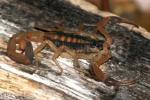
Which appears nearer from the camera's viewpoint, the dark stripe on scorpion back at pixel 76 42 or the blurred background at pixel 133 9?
the dark stripe on scorpion back at pixel 76 42

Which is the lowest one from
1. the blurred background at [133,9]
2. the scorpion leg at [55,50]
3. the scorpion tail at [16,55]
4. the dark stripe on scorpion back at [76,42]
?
the scorpion tail at [16,55]

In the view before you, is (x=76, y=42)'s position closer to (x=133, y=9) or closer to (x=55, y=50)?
(x=55, y=50)

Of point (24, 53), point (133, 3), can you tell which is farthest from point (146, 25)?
point (24, 53)

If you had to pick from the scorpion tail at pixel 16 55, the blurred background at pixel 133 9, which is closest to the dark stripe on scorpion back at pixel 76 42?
the scorpion tail at pixel 16 55

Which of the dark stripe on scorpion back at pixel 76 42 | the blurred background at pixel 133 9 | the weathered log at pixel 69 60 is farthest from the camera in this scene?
the blurred background at pixel 133 9

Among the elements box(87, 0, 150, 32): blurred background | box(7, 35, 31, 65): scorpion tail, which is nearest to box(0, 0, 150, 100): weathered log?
box(7, 35, 31, 65): scorpion tail

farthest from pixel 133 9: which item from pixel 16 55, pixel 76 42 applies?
pixel 16 55

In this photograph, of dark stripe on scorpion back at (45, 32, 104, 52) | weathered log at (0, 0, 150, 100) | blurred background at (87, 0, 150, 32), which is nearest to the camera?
weathered log at (0, 0, 150, 100)

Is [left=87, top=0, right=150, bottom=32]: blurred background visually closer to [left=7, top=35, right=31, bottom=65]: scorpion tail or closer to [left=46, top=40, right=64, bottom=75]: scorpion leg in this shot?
[left=46, top=40, right=64, bottom=75]: scorpion leg

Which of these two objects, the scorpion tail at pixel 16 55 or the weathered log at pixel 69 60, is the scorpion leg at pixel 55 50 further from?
the scorpion tail at pixel 16 55
